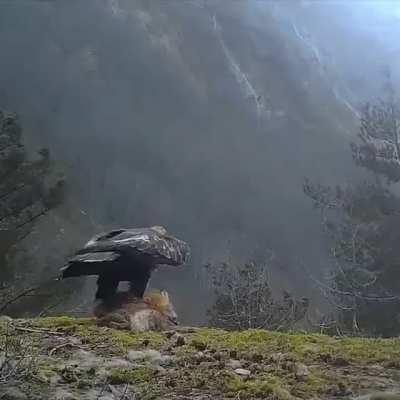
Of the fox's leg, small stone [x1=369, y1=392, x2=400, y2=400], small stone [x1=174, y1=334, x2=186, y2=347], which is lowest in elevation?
the fox's leg

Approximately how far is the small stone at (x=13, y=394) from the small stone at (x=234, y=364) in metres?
1.32

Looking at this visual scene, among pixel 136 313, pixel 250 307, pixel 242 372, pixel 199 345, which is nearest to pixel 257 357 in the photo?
pixel 242 372

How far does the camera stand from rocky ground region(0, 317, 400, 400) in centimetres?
288

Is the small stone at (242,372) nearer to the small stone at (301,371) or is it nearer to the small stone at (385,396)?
the small stone at (301,371)

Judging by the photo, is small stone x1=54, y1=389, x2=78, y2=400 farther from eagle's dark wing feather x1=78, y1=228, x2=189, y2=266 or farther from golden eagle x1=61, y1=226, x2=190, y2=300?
eagle's dark wing feather x1=78, y1=228, x2=189, y2=266

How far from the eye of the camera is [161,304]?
19.6 feet

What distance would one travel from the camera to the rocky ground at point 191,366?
2883 millimetres

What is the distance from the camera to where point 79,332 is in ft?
15.5

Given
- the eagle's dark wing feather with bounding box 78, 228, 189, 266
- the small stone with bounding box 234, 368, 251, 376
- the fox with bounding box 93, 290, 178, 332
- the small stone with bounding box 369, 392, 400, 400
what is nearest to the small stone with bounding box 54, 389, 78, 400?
the small stone with bounding box 234, 368, 251, 376

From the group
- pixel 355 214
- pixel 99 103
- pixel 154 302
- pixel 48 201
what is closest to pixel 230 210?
pixel 99 103

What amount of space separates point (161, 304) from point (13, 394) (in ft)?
10.9

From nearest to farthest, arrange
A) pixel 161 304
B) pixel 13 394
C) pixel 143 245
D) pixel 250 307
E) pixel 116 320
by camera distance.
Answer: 1. pixel 13 394
2. pixel 116 320
3. pixel 143 245
4. pixel 161 304
5. pixel 250 307

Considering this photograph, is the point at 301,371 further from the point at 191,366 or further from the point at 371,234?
the point at 371,234

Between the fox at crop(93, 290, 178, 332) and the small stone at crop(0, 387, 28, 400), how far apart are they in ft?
7.97
